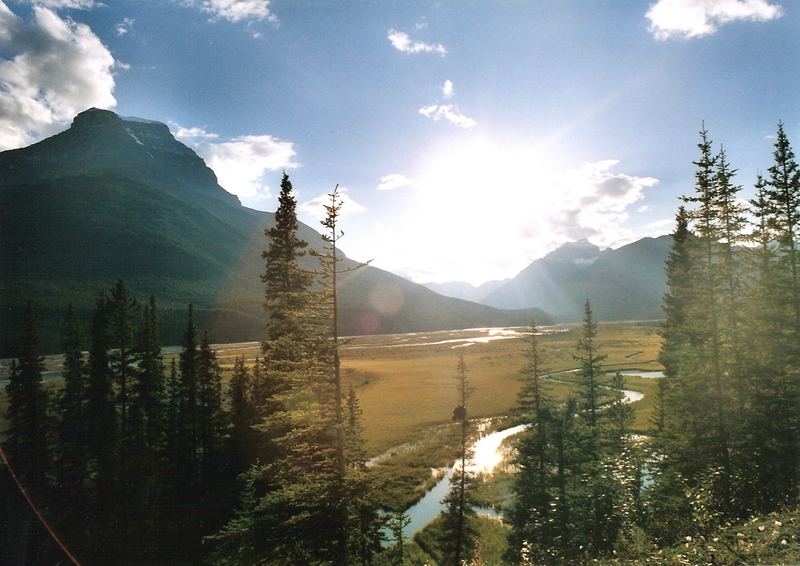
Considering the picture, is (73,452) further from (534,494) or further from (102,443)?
(534,494)

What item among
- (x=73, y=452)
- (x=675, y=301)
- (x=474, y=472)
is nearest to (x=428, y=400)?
(x=474, y=472)

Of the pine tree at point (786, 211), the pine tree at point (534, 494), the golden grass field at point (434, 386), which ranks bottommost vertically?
the golden grass field at point (434, 386)

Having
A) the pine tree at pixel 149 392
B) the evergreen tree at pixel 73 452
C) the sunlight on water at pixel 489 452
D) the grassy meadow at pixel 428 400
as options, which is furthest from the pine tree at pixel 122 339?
the sunlight on water at pixel 489 452

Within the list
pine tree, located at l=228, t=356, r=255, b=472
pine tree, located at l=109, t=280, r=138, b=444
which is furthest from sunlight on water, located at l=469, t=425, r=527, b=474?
pine tree, located at l=109, t=280, r=138, b=444

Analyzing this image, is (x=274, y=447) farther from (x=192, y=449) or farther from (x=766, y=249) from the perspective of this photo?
(x=766, y=249)

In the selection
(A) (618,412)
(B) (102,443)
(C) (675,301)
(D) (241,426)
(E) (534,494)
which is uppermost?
(C) (675,301)

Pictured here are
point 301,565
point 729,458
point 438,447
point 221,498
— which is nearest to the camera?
point 301,565

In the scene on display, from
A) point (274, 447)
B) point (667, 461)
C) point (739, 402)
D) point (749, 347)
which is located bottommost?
point (667, 461)

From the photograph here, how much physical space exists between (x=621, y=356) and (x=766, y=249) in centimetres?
9700

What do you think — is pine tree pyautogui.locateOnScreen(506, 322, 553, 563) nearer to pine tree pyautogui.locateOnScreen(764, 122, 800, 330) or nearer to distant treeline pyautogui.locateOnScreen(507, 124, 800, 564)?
distant treeline pyautogui.locateOnScreen(507, 124, 800, 564)

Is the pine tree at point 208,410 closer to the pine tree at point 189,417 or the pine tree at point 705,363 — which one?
the pine tree at point 189,417

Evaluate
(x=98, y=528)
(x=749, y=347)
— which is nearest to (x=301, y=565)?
(x=98, y=528)

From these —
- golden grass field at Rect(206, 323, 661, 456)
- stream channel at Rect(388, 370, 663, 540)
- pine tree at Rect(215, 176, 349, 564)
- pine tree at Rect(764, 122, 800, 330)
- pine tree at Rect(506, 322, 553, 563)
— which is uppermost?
pine tree at Rect(764, 122, 800, 330)

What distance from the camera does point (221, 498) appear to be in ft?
116
